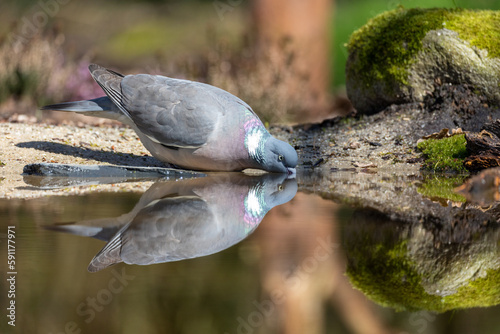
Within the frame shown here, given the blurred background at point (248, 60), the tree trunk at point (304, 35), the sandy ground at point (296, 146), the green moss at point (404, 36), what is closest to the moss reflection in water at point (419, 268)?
the sandy ground at point (296, 146)

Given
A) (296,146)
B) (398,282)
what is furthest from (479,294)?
(296,146)

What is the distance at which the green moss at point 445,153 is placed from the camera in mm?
5652

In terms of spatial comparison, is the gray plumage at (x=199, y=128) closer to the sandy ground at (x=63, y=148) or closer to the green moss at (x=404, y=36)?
the sandy ground at (x=63, y=148)

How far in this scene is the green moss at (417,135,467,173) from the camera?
18.5ft

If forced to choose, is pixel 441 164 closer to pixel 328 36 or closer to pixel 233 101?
pixel 233 101

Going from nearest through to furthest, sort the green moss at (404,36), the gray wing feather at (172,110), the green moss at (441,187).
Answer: the green moss at (441,187), the gray wing feather at (172,110), the green moss at (404,36)

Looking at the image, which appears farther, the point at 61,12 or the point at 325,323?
the point at 61,12

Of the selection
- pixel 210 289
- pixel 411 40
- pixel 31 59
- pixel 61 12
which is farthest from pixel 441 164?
pixel 61 12

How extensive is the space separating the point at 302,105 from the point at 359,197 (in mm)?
5802

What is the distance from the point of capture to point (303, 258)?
262cm

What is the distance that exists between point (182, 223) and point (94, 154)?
9.96ft

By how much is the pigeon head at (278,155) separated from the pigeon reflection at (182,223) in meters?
0.43

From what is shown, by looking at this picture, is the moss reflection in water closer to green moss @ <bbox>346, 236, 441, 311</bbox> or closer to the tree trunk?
green moss @ <bbox>346, 236, 441, 311</bbox>

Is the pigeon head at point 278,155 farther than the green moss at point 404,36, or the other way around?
the green moss at point 404,36
